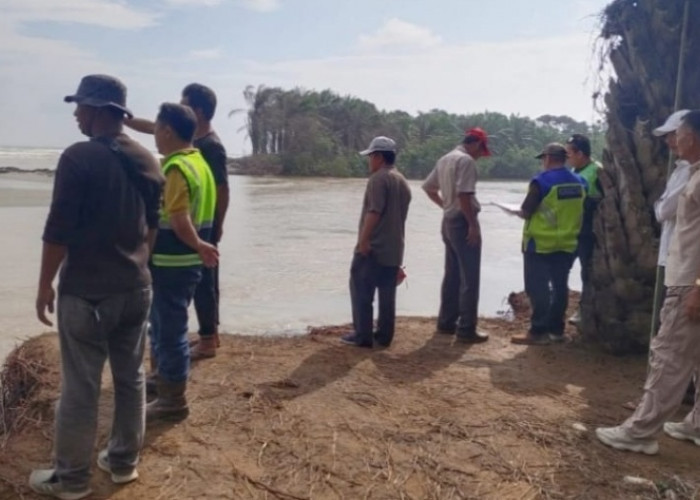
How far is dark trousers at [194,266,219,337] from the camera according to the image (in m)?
5.37

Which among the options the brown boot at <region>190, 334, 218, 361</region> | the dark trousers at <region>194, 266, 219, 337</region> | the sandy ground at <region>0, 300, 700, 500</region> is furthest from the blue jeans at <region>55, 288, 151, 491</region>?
the brown boot at <region>190, 334, 218, 361</region>

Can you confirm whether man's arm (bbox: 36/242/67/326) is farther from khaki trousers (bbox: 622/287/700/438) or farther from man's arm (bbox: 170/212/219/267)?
khaki trousers (bbox: 622/287/700/438)

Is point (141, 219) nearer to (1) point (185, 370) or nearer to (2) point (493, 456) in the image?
(1) point (185, 370)

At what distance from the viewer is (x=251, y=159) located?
4738 cm

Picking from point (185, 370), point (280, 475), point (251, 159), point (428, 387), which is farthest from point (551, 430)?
point (251, 159)

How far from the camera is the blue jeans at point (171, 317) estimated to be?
13.3ft

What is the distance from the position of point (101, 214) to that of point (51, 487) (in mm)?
1312

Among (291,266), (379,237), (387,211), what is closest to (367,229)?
(379,237)

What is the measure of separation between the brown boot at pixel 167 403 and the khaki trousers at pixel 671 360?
2685 millimetres

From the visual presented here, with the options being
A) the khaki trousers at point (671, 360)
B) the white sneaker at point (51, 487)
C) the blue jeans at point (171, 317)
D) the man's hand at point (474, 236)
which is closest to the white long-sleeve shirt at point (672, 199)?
the khaki trousers at point (671, 360)

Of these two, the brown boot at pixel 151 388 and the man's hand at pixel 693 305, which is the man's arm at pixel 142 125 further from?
the man's hand at pixel 693 305

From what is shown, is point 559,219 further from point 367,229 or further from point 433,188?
point 367,229

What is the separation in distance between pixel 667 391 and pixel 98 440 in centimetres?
318

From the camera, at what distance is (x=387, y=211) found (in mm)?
6121
